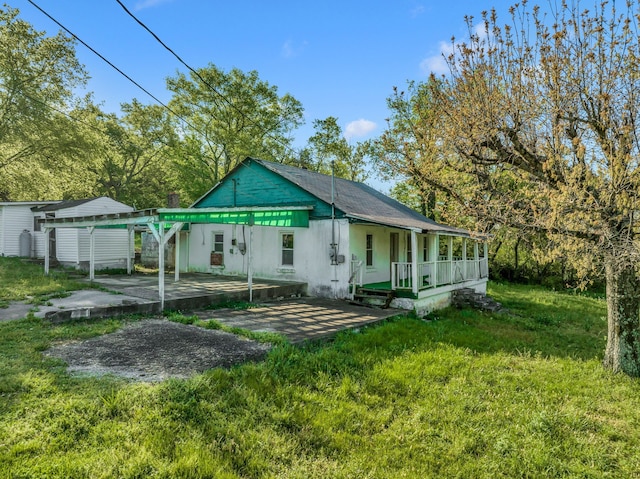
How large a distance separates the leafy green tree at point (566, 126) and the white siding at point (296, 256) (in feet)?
19.4

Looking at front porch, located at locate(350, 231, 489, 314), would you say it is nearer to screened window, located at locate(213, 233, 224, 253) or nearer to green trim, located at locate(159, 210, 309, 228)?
green trim, located at locate(159, 210, 309, 228)

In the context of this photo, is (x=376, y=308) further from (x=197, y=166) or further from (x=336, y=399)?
(x=197, y=166)

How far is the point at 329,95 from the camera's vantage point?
43.2 feet

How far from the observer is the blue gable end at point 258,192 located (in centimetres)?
1327

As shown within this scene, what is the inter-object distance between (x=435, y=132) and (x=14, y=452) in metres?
7.48

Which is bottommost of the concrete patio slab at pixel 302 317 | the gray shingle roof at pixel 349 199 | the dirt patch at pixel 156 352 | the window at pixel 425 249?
the concrete patio slab at pixel 302 317

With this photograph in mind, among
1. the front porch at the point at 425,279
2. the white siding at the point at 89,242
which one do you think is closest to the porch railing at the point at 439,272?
the front porch at the point at 425,279

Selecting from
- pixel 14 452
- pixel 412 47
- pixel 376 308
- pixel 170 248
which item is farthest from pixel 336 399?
pixel 170 248

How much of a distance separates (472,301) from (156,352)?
35.4 ft

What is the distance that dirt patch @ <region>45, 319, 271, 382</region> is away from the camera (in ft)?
17.1

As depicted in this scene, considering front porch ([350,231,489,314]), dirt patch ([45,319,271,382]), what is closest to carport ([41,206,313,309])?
dirt patch ([45,319,271,382])

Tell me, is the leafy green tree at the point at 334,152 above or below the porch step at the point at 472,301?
above

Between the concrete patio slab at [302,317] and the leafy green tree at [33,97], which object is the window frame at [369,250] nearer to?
the concrete patio slab at [302,317]

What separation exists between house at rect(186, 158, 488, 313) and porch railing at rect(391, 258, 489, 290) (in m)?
0.03
